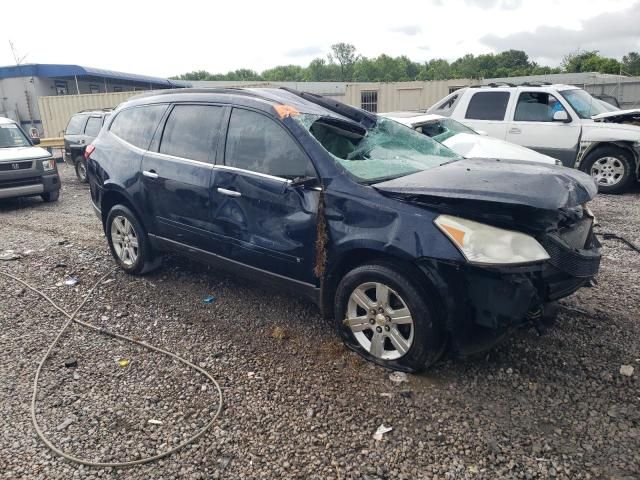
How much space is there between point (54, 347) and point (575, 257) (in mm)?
3757

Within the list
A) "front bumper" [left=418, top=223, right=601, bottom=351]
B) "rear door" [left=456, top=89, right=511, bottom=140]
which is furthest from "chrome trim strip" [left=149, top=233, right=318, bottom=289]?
"rear door" [left=456, top=89, right=511, bottom=140]

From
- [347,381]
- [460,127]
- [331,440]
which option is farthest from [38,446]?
[460,127]

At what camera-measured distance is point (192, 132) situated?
4277 millimetres

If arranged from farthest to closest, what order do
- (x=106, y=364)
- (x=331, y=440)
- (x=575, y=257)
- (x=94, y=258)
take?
(x=94, y=258) → (x=106, y=364) → (x=575, y=257) → (x=331, y=440)

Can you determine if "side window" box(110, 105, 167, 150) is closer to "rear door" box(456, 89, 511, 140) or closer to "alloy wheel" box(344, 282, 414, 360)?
"alloy wheel" box(344, 282, 414, 360)

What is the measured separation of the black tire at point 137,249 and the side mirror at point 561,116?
23.9 ft

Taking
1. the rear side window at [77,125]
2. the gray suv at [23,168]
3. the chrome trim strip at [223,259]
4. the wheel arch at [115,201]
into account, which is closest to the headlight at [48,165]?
the gray suv at [23,168]

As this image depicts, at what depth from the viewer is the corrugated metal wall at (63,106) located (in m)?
21.9

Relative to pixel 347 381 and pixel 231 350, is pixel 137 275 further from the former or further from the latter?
pixel 347 381

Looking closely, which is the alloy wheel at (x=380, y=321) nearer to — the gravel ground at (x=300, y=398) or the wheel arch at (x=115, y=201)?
the gravel ground at (x=300, y=398)

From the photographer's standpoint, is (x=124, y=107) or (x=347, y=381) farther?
(x=124, y=107)

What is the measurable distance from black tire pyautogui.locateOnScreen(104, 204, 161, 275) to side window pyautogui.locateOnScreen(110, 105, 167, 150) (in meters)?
0.72

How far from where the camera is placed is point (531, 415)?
2.81m

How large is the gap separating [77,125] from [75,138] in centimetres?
54
